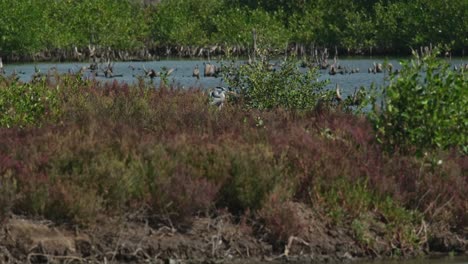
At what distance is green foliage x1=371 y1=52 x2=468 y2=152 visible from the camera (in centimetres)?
1853

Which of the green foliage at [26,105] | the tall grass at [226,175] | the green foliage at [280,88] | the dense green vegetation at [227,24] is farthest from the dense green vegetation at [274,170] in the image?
the dense green vegetation at [227,24]

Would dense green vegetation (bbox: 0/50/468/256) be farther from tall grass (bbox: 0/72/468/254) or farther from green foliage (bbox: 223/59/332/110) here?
green foliage (bbox: 223/59/332/110)

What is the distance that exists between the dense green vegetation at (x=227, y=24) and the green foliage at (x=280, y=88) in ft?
251

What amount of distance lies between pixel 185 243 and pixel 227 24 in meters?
116

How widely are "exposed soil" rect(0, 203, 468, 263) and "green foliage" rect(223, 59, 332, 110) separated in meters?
8.53

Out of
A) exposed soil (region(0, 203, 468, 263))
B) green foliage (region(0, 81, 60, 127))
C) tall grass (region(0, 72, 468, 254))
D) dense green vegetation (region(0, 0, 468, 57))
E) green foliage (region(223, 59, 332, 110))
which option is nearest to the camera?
exposed soil (region(0, 203, 468, 263))

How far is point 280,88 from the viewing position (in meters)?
26.0

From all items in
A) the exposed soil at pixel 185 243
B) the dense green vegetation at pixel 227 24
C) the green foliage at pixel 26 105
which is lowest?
the dense green vegetation at pixel 227 24

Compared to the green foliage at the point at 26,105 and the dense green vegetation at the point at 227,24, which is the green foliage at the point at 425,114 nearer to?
the green foliage at the point at 26,105

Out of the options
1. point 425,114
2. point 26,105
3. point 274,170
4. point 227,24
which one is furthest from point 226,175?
point 227,24

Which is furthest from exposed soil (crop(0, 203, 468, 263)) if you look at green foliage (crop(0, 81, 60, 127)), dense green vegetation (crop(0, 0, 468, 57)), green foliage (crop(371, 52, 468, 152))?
dense green vegetation (crop(0, 0, 468, 57))

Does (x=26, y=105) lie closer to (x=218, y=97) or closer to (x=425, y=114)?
(x=218, y=97)

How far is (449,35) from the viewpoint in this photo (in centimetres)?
11162

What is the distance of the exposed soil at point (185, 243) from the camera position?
15.6 meters
